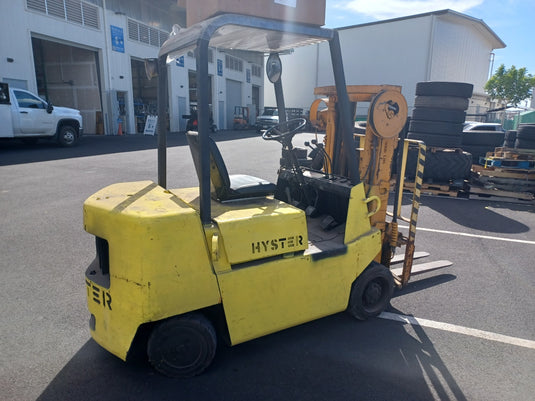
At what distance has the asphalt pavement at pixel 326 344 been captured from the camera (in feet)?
8.43

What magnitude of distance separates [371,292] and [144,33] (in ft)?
81.6

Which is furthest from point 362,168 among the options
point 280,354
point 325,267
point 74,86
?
point 74,86

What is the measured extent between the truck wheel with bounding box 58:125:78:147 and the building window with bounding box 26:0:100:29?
620 cm

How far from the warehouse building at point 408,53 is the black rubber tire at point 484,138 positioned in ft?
81.7

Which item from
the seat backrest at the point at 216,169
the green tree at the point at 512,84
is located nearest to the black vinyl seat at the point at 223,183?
the seat backrest at the point at 216,169

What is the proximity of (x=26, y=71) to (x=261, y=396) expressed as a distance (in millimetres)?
18695

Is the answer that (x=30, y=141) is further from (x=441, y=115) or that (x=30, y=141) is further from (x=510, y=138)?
(x=510, y=138)

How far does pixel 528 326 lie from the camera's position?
3461 millimetres

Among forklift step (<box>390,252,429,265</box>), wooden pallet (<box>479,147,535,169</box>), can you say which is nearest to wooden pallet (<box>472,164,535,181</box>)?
wooden pallet (<box>479,147,535,169</box>)

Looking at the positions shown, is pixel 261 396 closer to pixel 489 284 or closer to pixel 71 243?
pixel 489 284

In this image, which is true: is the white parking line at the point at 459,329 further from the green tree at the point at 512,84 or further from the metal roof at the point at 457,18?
Result: the green tree at the point at 512,84

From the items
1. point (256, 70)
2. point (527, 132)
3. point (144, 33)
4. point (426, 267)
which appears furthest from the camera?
point (256, 70)

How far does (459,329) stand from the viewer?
11.1ft

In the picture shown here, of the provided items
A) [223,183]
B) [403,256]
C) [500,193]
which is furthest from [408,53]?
[223,183]
